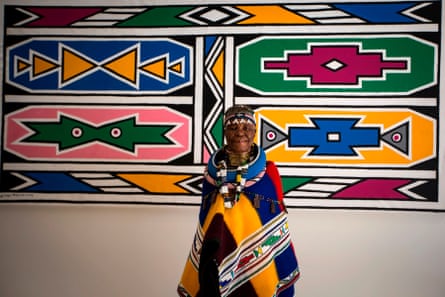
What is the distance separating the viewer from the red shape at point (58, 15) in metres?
1.87

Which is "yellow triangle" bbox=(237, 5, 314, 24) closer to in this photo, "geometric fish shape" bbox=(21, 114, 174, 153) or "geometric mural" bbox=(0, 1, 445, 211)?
"geometric mural" bbox=(0, 1, 445, 211)

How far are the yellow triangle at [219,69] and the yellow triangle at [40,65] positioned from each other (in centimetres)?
86

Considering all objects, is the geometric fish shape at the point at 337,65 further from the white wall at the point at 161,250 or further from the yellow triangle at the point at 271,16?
the white wall at the point at 161,250

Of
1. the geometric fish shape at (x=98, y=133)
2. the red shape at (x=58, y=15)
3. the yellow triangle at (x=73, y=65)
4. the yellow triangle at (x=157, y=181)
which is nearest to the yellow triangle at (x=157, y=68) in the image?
the geometric fish shape at (x=98, y=133)

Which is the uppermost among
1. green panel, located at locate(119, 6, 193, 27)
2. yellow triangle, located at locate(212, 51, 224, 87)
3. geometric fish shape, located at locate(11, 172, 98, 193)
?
green panel, located at locate(119, 6, 193, 27)

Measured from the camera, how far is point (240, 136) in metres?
1.19

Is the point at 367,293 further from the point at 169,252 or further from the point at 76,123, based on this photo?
the point at 76,123

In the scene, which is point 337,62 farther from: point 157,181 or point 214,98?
point 157,181

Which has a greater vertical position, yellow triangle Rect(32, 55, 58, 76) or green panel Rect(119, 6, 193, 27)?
green panel Rect(119, 6, 193, 27)

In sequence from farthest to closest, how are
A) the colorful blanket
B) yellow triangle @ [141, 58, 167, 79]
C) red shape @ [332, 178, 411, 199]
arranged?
yellow triangle @ [141, 58, 167, 79]
red shape @ [332, 178, 411, 199]
the colorful blanket

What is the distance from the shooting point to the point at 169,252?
1.82m

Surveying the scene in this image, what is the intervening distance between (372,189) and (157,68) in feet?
4.11

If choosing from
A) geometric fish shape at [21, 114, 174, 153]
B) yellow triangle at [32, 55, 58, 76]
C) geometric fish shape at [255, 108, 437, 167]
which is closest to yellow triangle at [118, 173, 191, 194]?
geometric fish shape at [21, 114, 174, 153]

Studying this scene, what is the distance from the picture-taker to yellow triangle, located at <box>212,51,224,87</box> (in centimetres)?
179
